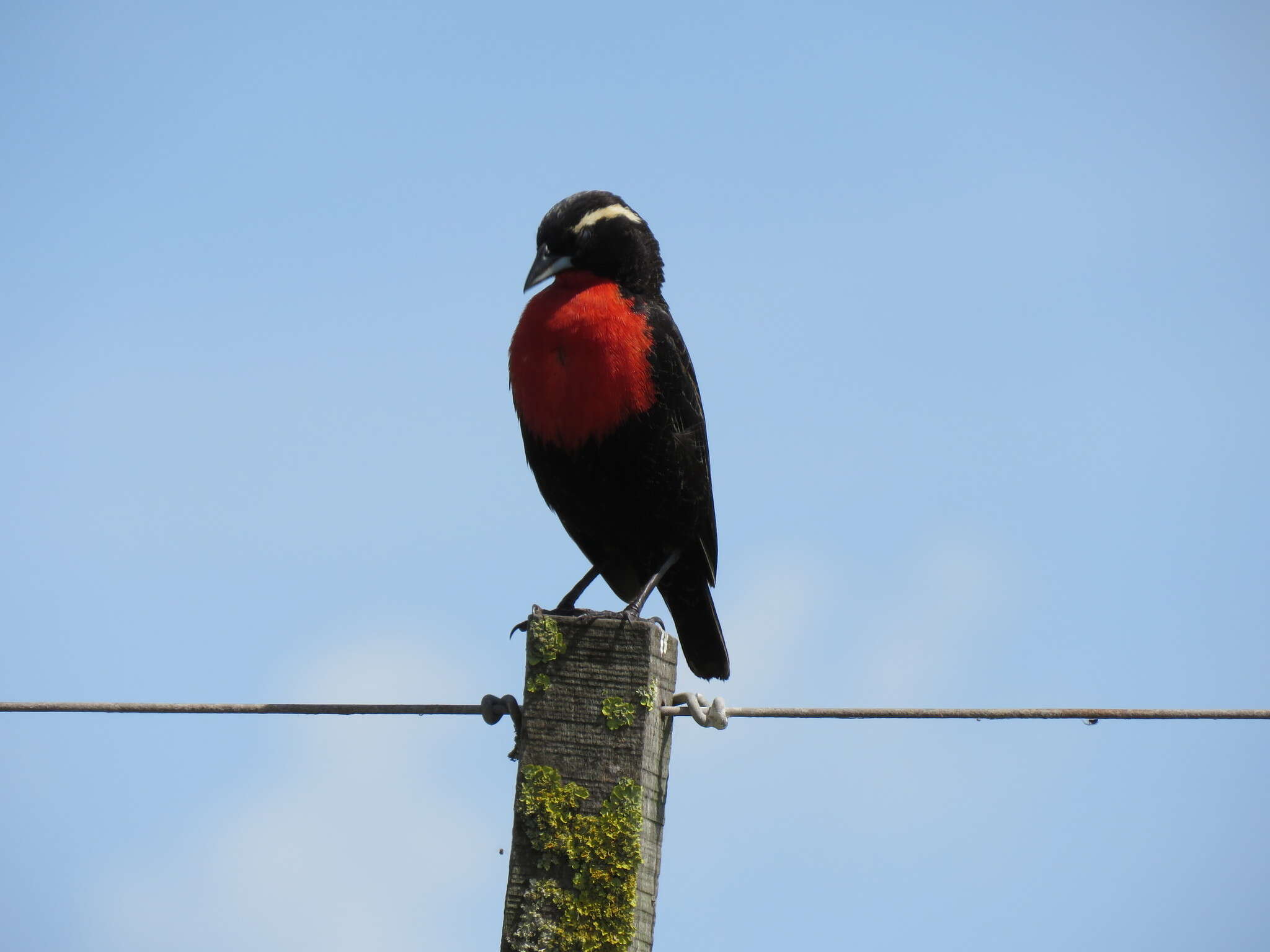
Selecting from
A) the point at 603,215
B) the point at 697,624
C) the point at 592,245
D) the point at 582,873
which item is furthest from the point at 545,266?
the point at 582,873

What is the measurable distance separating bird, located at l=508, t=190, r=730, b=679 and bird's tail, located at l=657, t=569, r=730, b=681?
0.04ft

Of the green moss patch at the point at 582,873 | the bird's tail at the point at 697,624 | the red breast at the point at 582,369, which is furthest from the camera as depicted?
the bird's tail at the point at 697,624

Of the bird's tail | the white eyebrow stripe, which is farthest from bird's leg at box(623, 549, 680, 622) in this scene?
the white eyebrow stripe

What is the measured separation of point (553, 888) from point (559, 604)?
1.94 meters

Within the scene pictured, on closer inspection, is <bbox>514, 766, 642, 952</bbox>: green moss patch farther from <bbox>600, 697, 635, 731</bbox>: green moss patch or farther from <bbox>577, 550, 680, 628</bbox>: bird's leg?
<bbox>577, 550, 680, 628</bbox>: bird's leg

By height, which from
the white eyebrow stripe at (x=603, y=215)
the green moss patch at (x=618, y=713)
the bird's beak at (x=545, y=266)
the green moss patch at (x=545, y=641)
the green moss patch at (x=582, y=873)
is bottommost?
the green moss patch at (x=582, y=873)

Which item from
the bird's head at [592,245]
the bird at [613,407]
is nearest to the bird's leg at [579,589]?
the bird at [613,407]

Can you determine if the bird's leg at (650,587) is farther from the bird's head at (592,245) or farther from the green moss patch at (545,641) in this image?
the bird's head at (592,245)

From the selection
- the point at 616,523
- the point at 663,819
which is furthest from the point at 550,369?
the point at 663,819

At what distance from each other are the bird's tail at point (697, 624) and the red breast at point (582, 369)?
0.81 metres

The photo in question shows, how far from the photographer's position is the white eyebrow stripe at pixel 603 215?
175 inches

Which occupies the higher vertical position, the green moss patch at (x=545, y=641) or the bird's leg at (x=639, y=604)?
the bird's leg at (x=639, y=604)

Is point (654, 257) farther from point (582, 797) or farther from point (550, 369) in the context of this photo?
point (582, 797)

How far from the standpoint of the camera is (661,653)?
2.88 metres
